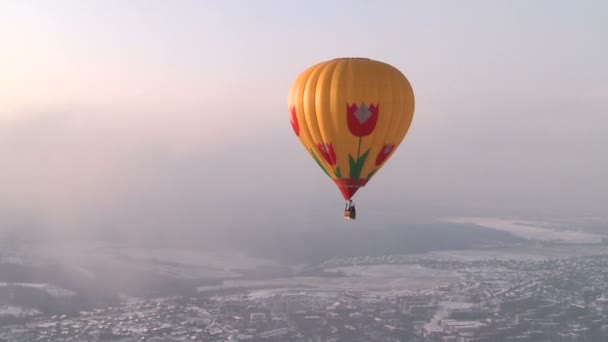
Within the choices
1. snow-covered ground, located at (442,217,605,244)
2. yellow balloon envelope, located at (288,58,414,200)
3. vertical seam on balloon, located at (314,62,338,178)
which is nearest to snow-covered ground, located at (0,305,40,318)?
yellow balloon envelope, located at (288,58,414,200)

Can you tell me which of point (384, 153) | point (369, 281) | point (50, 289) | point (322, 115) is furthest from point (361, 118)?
point (50, 289)

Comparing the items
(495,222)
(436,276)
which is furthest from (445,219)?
(436,276)

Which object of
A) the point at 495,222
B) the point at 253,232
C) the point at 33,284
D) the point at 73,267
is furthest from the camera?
the point at 495,222

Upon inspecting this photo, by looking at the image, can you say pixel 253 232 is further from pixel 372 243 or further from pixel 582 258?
pixel 582 258

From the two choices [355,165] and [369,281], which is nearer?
[355,165]

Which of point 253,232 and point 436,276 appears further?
point 253,232

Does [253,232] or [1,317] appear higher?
[253,232]

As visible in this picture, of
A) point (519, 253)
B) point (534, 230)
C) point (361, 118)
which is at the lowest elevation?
point (519, 253)

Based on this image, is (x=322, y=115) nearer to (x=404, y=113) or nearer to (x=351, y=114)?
(x=351, y=114)
